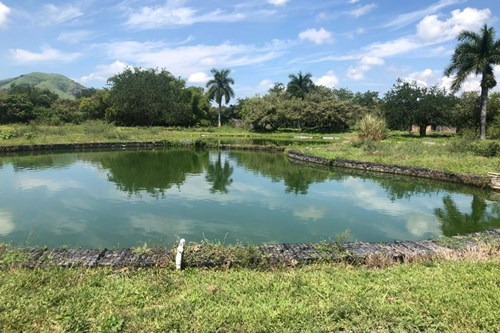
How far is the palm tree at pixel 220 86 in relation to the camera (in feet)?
217

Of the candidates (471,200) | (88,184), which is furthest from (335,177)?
(88,184)

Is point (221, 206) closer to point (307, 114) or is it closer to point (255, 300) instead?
point (255, 300)


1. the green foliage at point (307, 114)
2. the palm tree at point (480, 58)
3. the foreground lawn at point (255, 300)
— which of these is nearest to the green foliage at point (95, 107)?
the green foliage at point (307, 114)

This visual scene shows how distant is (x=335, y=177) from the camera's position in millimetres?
19469

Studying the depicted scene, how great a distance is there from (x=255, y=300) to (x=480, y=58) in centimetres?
3626

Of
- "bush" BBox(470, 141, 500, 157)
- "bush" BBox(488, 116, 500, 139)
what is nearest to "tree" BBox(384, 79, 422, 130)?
"bush" BBox(488, 116, 500, 139)

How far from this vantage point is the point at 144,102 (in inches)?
2206

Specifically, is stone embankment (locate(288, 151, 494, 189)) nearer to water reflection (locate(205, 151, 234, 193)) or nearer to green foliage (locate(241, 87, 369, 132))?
water reflection (locate(205, 151, 234, 193))

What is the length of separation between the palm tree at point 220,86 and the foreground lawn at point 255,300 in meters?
62.0

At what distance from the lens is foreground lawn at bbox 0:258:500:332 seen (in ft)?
13.2

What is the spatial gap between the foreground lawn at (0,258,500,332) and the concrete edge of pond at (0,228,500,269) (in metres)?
0.29

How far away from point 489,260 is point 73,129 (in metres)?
41.0

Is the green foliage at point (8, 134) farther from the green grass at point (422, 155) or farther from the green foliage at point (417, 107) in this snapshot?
the green foliage at point (417, 107)

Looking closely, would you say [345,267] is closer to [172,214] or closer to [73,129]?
[172,214]
